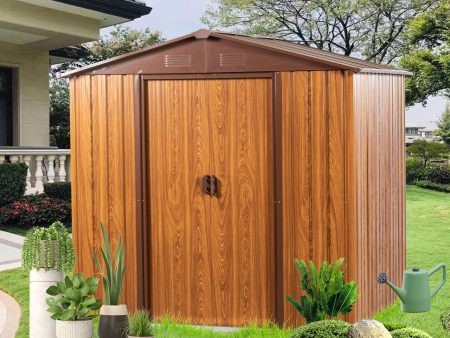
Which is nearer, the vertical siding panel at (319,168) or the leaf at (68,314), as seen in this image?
the leaf at (68,314)

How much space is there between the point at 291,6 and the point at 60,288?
28.4 m

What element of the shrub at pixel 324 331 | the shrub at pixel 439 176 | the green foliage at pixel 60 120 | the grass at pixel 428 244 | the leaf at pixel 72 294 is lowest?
the grass at pixel 428 244

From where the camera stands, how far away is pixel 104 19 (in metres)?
16.1

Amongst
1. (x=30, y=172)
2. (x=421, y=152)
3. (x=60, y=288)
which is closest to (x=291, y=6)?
(x=421, y=152)

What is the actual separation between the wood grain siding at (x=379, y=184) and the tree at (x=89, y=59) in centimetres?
1843

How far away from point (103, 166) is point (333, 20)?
2777 cm

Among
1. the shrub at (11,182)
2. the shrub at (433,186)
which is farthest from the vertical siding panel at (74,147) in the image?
the shrub at (433,186)

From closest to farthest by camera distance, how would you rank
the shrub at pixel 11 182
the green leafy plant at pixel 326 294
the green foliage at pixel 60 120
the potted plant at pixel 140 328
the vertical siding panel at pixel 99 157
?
the potted plant at pixel 140 328
the green leafy plant at pixel 326 294
the vertical siding panel at pixel 99 157
the shrub at pixel 11 182
the green foliage at pixel 60 120

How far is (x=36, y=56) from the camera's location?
56.0 ft

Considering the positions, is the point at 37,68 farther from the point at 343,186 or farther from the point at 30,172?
the point at 343,186

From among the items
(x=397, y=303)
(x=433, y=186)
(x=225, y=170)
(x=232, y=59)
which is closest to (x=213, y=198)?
(x=225, y=170)

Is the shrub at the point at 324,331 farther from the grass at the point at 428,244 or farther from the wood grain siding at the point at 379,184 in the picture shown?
the grass at the point at 428,244

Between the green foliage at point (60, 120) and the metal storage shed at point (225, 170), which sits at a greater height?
the green foliage at point (60, 120)

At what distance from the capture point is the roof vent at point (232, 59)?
6.21m
